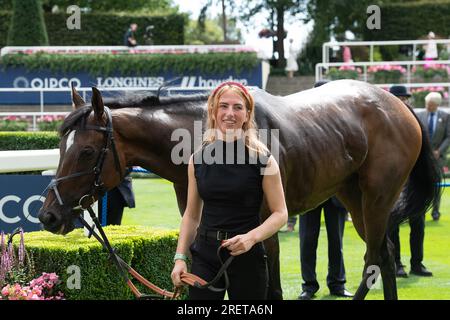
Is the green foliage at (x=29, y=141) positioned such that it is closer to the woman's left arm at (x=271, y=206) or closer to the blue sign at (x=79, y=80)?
the woman's left arm at (x=271, y=206)

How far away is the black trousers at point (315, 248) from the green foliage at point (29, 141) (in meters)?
5.50

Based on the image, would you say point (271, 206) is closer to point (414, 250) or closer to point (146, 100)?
point (146, 100)

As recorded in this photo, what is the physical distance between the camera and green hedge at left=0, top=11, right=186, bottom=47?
32500 mm

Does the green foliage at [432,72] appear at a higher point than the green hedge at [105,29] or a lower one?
lower

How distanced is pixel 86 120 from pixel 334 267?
322 cm

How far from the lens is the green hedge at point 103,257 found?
4.97 meters

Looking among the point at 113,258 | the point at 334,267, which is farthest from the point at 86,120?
the point at 334,267

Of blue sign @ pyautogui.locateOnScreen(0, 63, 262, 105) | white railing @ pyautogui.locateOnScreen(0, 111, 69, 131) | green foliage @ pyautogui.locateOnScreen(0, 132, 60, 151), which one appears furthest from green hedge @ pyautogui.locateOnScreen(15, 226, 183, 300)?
blue sign @ pyautogui.locateOnScreen(0, 63, 262, 105)

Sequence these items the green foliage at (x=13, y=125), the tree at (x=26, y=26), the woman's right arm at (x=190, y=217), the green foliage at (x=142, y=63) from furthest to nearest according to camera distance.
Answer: the tree at (x=26, y=26)
the green foliage at (x=142, y=63)
the green foliage at (x=13, y=125)
the woman's right arm at (x=190, y=217)

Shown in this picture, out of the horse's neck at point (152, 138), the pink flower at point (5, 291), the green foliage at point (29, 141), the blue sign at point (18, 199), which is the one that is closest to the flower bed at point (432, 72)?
the green foliage at point (29, 141)

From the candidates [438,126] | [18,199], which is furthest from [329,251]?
[438,126]

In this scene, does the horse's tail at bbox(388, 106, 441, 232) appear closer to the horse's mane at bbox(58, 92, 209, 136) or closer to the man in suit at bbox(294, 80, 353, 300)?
the man in suit at bbox(294, 80, 353, 300)

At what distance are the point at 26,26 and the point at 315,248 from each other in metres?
21.9

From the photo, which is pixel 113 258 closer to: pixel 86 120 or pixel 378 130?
pixel 86 120
